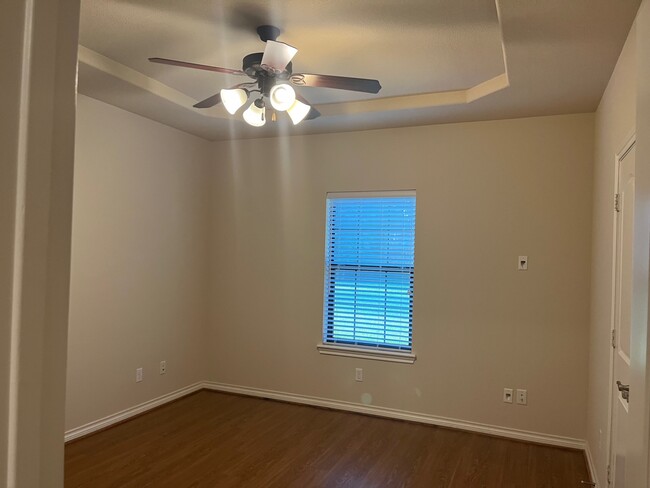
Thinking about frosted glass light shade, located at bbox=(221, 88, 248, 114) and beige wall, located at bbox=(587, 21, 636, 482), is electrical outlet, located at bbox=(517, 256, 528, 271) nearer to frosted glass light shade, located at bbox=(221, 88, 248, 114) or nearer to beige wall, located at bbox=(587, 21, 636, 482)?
beige wall, located at bbox=(587, 21, 636, 482)

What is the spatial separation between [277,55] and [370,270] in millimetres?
2423

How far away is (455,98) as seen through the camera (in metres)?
3.67

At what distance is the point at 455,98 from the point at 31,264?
362 centimetres

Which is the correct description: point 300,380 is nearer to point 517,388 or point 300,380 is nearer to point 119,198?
point 517,388

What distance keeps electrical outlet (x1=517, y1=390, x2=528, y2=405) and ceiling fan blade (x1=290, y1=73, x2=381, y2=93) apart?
8.94ft

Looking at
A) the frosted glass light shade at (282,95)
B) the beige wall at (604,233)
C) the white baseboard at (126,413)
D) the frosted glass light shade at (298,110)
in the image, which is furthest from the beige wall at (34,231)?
the white baseboard at (126,413)

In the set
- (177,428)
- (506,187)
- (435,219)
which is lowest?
(177,428)

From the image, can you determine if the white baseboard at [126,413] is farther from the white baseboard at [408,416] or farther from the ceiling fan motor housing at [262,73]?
the ceiling fan motor housing at [262,73]

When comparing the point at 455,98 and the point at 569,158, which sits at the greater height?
the point at 455,98

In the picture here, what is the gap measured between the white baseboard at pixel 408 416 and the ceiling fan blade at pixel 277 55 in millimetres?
3099

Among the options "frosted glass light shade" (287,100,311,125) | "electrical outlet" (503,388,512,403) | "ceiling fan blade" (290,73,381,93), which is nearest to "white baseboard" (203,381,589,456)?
"electrical outlet" (503,388,512,403)

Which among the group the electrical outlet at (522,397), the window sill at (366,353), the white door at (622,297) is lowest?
the electrical outlet at (522,397)

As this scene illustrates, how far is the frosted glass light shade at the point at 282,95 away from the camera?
2.60 metres

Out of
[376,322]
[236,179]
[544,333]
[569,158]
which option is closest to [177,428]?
[376,322]
